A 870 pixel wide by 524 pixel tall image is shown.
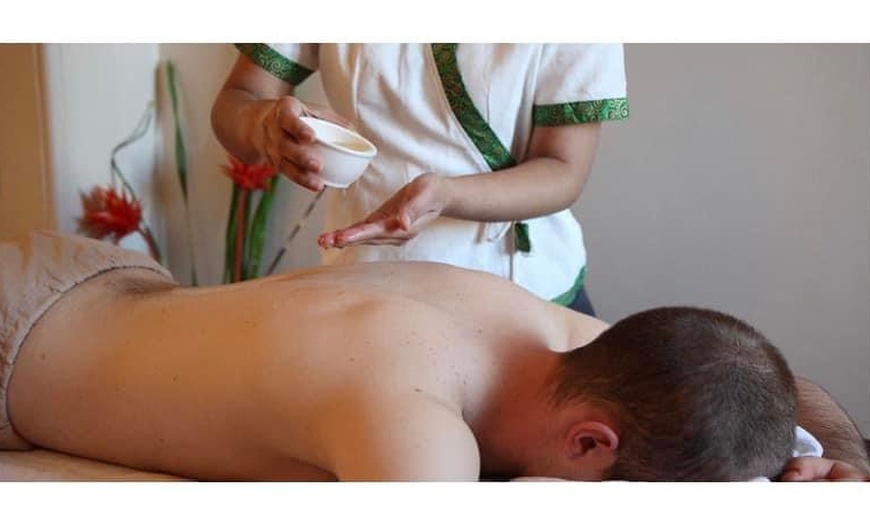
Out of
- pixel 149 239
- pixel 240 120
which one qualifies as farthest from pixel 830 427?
pixel 149 239

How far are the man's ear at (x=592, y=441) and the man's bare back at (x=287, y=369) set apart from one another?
0.35 feet

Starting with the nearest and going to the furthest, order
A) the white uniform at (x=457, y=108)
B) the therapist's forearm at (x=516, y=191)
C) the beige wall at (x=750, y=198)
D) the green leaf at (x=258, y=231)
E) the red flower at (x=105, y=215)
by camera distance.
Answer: the therapist's forearm at (x=516, y=191)
the white uniform at (x=457, y=108)
the beige wall at (x=750, y=198)
the red flower at (x=105, y=215)
the green leaf at (x=258, y=231)

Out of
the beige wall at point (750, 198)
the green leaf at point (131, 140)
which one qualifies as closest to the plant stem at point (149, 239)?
the green leaf at point (131, 140)

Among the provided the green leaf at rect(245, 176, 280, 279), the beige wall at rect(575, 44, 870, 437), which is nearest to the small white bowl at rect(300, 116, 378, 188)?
the beige wall at rect(575, 44, 870, 437)

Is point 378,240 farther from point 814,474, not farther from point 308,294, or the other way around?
point 814,474

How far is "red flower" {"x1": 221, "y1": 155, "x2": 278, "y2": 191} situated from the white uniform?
921 millimetres

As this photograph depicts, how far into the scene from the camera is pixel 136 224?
2479 mm

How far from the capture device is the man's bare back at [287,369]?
945 mm

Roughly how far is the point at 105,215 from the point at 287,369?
1528mm

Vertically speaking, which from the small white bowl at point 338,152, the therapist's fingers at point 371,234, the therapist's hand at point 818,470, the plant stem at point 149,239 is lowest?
the plant stem at point 149,239

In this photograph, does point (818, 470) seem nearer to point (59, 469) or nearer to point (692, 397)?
point (692, 397)

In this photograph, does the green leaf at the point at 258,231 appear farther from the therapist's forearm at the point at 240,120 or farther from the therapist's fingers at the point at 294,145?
the therapist's fingers at the point at 294,145
